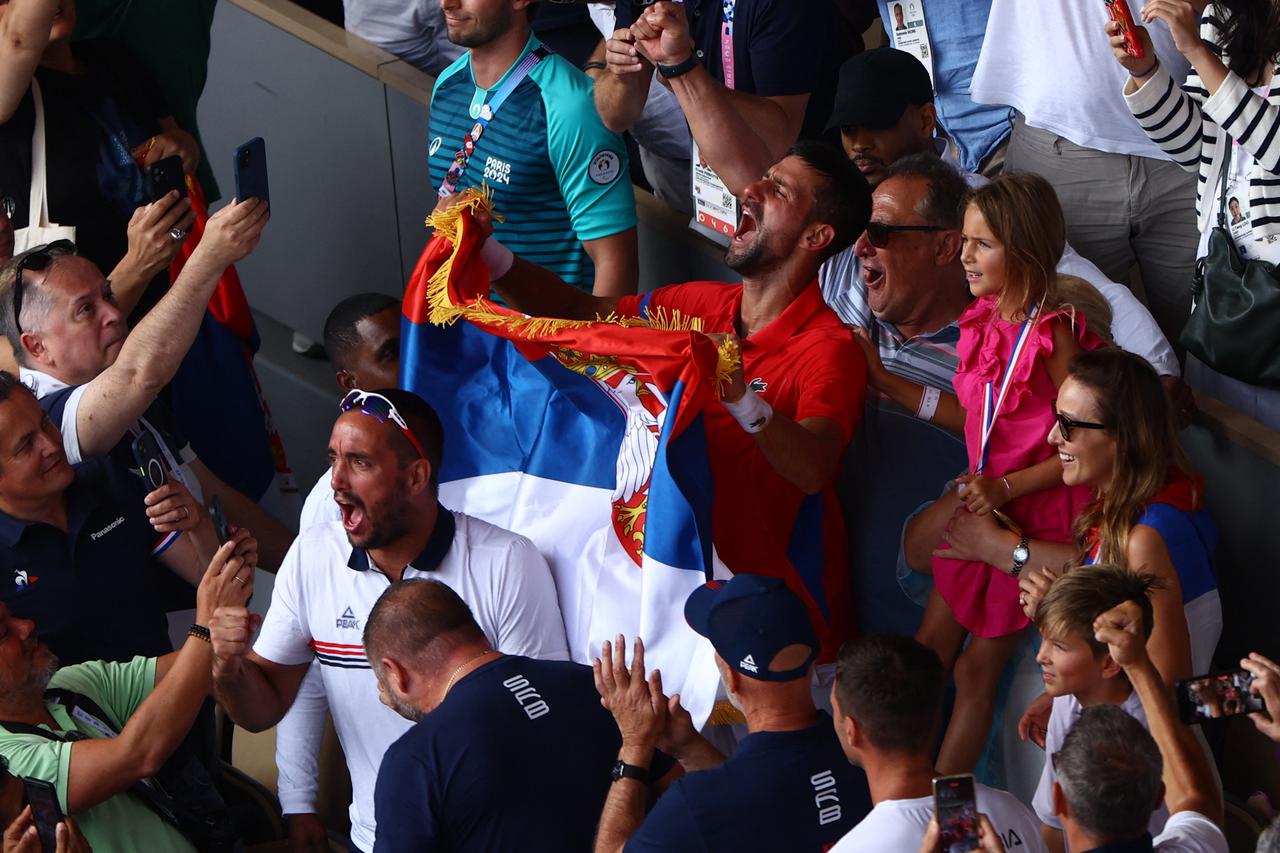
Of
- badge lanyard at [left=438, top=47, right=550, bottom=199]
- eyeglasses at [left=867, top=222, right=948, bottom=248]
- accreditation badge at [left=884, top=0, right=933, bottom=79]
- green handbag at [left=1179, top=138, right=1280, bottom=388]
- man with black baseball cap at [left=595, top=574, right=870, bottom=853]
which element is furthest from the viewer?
accreditation badge at [left=884, top=0, right=933, bottom=79]

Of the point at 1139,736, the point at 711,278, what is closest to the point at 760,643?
the point at 1139,736

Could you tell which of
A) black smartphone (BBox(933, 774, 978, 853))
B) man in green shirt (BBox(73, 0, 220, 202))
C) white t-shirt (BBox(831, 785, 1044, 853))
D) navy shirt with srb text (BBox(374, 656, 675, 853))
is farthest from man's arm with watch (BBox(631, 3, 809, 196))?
black smartphone (BBox(933, 774, 978, 853))

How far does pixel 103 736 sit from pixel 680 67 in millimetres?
2479

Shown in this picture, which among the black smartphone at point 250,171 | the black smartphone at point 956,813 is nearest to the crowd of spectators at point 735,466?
the black smartphone at point 956,813

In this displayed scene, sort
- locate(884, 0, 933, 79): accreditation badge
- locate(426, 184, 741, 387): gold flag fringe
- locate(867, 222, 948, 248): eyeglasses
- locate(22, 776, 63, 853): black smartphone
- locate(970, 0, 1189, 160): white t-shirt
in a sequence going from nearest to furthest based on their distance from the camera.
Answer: locate(22, 776, 63, 853): black smartphone
locate(426, 184, 741, 387): gold flag fringe
locate(867, 222, 948, 248): eyeglasses
locate(970, 0, 1189, 160): white t-shirt
locate(884, 0, 933, 79): accreditation badge

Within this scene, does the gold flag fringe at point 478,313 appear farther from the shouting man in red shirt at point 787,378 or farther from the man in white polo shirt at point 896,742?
the man in white polo shirt at point 896,742

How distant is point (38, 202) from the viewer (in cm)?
504

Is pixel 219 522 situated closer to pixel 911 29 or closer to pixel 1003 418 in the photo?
pixel 1003 418

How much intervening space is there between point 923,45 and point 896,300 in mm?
1569

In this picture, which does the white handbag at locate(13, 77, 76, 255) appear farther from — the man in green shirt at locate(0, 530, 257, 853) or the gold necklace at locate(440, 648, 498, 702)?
the gold necklace at locate(440, 648, 498, 702)

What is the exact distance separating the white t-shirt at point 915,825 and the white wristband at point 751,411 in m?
1.11

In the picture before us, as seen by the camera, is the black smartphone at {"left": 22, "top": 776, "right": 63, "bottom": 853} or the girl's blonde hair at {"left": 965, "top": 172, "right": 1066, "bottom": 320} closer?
the black smartphone at {"left": 22, "top": 776, "right": 63, "bottom": 853}

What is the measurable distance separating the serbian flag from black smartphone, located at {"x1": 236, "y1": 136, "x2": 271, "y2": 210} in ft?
1.64

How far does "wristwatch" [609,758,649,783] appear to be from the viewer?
3139 millimetres
